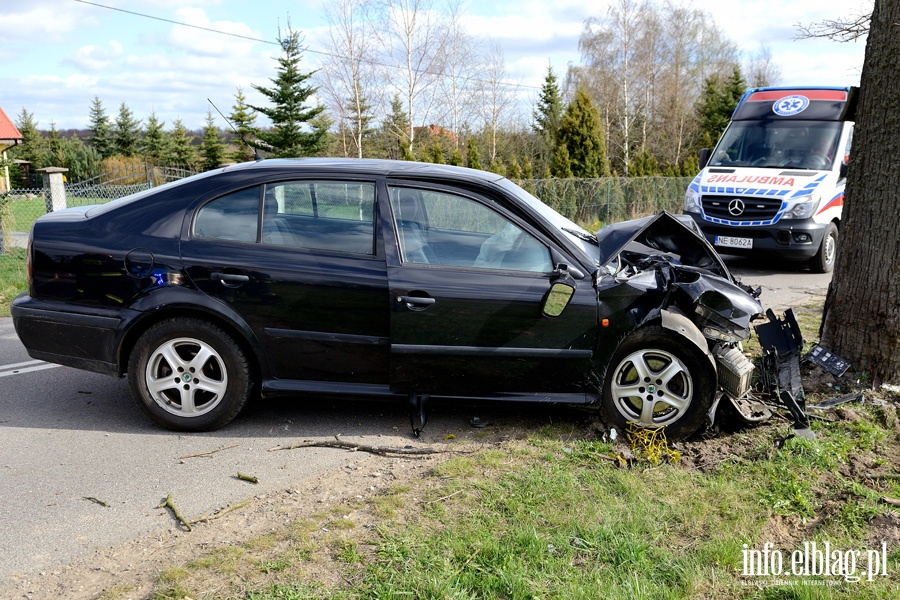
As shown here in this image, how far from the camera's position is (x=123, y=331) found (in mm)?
4613

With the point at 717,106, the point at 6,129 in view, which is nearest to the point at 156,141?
the point at 6,129

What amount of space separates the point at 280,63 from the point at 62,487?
31831mm

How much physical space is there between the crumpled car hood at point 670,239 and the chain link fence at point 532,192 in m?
7.74

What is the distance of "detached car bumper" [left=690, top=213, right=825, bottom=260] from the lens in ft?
35.3

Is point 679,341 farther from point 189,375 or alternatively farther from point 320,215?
point 189,375

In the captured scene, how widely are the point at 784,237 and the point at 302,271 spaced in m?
8.56

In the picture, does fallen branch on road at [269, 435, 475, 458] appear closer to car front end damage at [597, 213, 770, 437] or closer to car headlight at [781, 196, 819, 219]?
car front end damage at [597, 213, 770, 437]

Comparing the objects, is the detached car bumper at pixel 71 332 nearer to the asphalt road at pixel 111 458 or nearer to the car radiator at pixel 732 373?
the asphalt road at pixel 111 458

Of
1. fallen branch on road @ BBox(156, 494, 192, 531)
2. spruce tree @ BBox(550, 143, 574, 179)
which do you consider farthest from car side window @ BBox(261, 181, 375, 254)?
spruce tree @ BBox(550, 143, 574, 179)

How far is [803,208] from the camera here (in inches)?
424

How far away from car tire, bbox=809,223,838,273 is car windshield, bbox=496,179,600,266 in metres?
7.68

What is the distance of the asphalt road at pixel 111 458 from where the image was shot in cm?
354

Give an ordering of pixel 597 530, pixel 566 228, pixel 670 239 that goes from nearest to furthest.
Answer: pixel 597 530
pixel 566 228
pixel 670 239

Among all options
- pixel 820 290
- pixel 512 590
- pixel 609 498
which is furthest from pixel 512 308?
pixel 820 290
